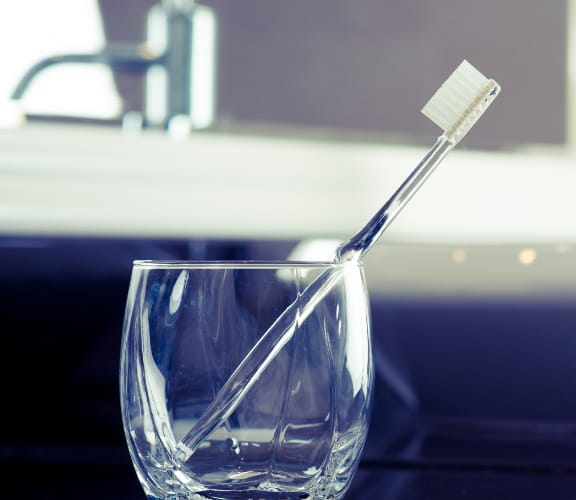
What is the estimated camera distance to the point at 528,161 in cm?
42

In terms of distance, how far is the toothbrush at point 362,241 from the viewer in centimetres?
22

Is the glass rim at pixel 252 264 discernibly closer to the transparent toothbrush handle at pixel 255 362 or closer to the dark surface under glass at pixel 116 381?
the transparent toothbrush handle at pixel 255 362

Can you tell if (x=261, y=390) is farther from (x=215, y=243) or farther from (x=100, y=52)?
(x=100, y=52)

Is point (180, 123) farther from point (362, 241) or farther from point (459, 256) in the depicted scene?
point (362, 241)

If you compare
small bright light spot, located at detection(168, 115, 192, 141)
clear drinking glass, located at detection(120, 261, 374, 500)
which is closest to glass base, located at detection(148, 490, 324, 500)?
clear drinking glass, located at detection(120, 261, 374, 500)

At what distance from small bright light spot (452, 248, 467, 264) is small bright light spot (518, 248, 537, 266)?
0.08ft

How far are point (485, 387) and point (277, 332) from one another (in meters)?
0.18

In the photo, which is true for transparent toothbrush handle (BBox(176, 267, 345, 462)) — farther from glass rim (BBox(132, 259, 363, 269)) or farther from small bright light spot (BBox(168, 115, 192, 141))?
small bright light spot (BBox(168, 115, 192, 141))

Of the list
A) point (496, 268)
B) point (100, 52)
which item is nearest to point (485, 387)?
point (496, 268)

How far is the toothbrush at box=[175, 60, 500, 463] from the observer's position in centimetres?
22

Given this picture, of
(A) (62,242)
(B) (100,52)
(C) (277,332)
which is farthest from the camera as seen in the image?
(B) (100,52)

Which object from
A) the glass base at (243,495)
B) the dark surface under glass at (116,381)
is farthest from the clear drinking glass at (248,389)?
the dark surface under glass at (116,381)

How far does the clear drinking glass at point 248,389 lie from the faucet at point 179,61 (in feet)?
1.66

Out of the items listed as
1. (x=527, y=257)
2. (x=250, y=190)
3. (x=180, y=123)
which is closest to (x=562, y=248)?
(x=527, y=257)
